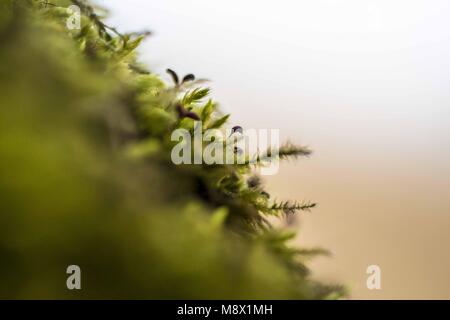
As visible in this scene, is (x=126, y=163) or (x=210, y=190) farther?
(x=210, y=190)

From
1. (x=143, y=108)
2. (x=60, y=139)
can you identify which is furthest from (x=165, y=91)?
(x=60, y=139)

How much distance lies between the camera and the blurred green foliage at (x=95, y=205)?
0.49 m

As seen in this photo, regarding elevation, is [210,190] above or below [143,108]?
below

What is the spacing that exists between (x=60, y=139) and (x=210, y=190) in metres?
0.41

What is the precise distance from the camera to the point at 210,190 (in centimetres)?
91

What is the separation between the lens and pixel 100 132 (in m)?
0.67

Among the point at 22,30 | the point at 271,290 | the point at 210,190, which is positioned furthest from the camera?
the point at 210,190

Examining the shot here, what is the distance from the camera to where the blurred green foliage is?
488 millimetres

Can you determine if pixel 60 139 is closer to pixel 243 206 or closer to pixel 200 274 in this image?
pixel 200 274

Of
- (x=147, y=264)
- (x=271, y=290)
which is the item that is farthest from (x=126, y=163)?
(x=271, y=290)

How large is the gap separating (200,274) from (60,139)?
26 centimetres

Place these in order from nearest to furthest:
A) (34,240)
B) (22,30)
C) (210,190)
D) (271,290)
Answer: (34,240)
(271,290)
(22,30)
(210,190)

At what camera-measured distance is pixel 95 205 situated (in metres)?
0.51
